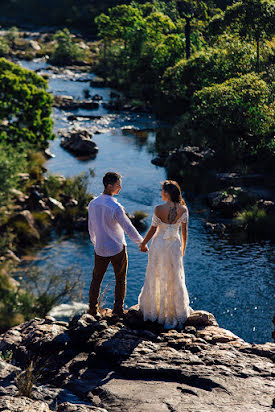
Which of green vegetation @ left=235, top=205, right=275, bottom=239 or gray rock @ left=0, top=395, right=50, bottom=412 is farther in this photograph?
green vegetation @ left=235, top=205, right=275, bottom=239

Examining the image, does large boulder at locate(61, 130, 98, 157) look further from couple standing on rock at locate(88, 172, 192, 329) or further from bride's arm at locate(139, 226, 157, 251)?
bride's arm at locate(139, 226, 157, 251)

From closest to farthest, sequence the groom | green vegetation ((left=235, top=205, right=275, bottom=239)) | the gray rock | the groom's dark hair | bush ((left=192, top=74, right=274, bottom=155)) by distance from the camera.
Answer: the gray rock → the groom's dark hair → the groom → green vegetation ((left=235, top=205, right=275, bottom=239)) → bush ((left=192, top=74, right=274, bottom=155))

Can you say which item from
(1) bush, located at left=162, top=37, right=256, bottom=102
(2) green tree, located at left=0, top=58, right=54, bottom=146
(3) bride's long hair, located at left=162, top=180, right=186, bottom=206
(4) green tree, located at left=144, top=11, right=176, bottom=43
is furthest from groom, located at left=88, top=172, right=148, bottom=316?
(4) green tree, located at left=144, top=11, right=176, bottom=43

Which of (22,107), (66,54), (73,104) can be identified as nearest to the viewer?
(22,107)

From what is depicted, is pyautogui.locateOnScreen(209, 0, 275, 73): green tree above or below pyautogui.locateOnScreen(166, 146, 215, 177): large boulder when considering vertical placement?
above

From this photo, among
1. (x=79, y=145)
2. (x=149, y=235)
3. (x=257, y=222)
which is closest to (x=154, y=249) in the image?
(x=149, y=235)

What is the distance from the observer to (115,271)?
356 inches

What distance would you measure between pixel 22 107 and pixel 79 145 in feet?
17.2

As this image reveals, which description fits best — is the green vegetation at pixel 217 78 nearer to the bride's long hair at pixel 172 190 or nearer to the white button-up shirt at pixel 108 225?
the bride's long hair at pixel 172 190

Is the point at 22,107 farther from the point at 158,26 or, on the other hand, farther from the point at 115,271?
the point at 158,26

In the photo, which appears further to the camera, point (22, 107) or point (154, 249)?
point (22, 107)

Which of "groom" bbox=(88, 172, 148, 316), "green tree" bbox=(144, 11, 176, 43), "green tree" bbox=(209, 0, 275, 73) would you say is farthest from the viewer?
"green tree" bbox=(144, 11, 176, 43)

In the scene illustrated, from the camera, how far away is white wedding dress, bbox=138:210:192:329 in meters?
8.89

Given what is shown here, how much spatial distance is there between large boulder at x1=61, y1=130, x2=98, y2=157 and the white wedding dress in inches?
947
